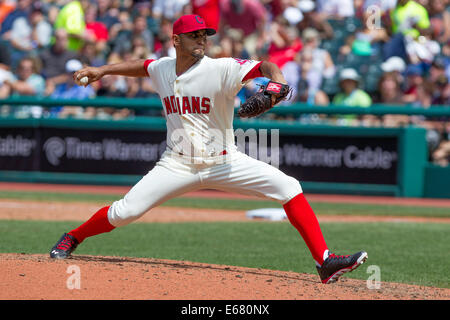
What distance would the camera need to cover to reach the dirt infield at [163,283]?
4762mm

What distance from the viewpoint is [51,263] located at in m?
A: 5.70

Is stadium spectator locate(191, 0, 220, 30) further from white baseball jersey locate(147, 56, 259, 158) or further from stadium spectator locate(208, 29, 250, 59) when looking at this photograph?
white baseball jersey locate(147, 56, 259, 158)

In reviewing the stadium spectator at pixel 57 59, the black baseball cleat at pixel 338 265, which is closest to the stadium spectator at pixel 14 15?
the stadium spectator at pixel 57 59

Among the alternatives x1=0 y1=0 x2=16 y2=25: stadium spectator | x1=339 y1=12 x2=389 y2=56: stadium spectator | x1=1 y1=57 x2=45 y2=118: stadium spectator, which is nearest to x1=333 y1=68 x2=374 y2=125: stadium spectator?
x1=339 y1=12 x2=389 y2=56: stadium spectator

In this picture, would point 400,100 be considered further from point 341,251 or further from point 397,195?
point 341,251

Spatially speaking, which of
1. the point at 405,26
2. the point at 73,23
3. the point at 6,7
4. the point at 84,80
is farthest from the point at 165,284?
the point at 6,7

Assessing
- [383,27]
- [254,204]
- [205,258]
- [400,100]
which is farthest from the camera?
[383,27]

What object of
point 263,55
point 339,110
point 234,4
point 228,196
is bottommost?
point 228,196

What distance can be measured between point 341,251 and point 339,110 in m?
5.23

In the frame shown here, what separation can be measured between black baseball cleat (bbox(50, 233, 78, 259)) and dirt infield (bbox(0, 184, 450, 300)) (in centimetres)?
8

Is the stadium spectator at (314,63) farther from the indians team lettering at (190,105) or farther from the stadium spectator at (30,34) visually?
the indians team lettering at (190,105)

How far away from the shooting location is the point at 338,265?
5.35 metres

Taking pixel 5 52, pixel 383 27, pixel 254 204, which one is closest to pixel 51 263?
pixel 254 204

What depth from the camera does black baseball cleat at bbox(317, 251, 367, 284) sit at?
17.3ft
